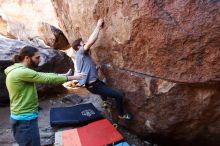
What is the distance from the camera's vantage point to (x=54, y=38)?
30.3ft

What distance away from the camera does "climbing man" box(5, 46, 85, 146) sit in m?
3.97

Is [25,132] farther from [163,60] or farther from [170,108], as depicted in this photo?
[170,108]

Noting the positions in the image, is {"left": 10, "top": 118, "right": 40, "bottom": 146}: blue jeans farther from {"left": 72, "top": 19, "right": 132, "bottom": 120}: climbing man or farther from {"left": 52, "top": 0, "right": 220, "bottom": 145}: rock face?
{"left": 52, "top": 0, "right": 220, "bottom": 145}: rock face

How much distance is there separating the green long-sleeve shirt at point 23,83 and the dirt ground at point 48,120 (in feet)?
5.43

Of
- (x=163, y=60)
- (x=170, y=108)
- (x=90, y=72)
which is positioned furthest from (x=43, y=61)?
(x=163, y=60)

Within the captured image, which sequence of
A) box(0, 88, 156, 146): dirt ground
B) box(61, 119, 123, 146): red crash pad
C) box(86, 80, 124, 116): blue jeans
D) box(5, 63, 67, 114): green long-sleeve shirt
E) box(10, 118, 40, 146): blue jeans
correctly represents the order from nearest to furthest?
box(5, 63, 67, 114): green long-sleeve shirt
box(10, 118, 40, 146): blue jeans
box(61, 119, 123, 146): red crash pad
box(86, 80, 124, 116): blue jeans
box(0, 88, 156, 146): dirt ground

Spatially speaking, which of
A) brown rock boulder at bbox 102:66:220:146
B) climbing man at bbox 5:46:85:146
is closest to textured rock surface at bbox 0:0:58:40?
brown rock boulder at bbox 102:66:220:146

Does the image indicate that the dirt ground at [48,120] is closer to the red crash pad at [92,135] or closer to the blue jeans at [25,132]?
the red crash pad at [92,135]

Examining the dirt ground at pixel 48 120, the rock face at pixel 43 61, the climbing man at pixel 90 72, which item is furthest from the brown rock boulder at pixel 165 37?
the rock face at pixel 43 61

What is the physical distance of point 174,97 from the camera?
5.18 m

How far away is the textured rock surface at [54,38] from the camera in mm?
9214

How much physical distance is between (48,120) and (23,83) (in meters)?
2.58

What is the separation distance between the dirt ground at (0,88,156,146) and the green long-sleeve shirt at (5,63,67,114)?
165 cm

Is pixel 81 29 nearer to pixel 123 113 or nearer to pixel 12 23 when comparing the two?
pixel 123 113
